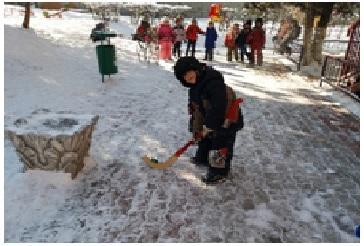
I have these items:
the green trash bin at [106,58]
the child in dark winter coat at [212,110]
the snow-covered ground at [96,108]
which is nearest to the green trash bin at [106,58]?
the green trash bin at [106,58]

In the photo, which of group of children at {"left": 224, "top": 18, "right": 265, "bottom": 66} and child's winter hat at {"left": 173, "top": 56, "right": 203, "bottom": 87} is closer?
child's winter hat at {"left": 173, "top": 56, "right": 203, "bottom": 87}

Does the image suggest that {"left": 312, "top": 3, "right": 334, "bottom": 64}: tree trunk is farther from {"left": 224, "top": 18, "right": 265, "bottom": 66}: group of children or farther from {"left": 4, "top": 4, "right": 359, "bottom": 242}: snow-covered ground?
{"left": 224, "top": 18, "right": 265, "bottom": 66}: group of children

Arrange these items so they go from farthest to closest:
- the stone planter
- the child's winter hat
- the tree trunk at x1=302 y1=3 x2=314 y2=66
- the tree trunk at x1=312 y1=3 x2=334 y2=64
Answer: the tree trunk at x1=302 y1=3 x2=314 y2=66
the tree trunk at x1=312 y1=3 x2=334 y2=64
the stone planter
the child's winter hat

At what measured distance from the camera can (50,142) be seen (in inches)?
168

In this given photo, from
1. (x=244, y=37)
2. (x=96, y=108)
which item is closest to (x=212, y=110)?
(x=96, y=108)

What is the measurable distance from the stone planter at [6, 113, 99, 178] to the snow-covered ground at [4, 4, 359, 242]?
14cm

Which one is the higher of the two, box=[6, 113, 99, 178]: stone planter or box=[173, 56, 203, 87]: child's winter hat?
box=[173, 56, 203, 87]: child's winter hat

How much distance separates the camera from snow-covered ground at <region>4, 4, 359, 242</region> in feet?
12.8

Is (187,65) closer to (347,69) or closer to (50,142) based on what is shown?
(50,142)

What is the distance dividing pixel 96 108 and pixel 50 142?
11.0 ft

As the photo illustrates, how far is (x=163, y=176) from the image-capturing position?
477cm

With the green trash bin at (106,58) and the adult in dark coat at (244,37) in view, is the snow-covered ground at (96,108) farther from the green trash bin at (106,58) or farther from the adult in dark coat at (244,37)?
the adult in dark coat at (244,37)

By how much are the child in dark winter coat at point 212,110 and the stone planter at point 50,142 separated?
1259mm

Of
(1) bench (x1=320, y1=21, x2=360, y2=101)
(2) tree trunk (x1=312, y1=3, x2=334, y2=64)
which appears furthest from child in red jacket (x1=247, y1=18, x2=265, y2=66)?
(1) bench (x1=320, y1=21, x2=360, y2=101)
